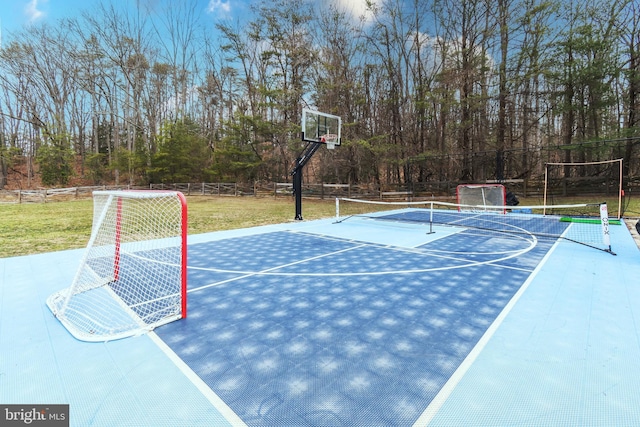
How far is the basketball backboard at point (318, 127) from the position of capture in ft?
38.5

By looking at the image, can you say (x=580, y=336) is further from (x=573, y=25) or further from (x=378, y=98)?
(x=573, y=25)

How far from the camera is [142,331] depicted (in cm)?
311

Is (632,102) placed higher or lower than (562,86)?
lower

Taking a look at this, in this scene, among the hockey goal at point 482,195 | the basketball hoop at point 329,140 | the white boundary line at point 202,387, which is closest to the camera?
the white boundary line at point 202,387

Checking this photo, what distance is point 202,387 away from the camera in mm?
2232

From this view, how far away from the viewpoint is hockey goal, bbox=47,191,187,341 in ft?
10.9

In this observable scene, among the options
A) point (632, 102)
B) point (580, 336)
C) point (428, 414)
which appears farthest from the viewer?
point (632, 102)

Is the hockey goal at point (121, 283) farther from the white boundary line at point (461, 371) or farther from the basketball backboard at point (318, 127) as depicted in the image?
the basketball backboard at point (318, 127)

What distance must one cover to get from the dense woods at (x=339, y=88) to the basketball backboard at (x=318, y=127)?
20.5ft

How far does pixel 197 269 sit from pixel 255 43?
25.9m

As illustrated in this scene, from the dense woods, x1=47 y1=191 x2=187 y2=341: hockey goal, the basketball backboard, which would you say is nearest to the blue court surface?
x1=47 y1=191 x2=187 y2=341: hockey goal

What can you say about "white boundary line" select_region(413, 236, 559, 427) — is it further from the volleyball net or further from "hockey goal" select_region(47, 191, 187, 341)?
the volleyball net

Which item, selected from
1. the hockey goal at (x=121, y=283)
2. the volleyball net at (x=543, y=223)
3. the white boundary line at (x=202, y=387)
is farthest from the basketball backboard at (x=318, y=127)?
the white boundary line at (x=202, y=387)

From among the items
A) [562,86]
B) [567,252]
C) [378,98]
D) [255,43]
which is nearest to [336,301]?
[567,252]
